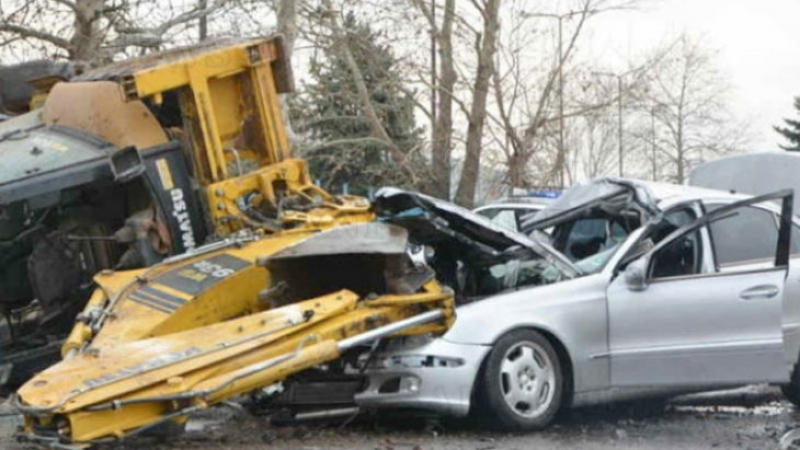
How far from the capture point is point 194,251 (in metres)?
6.99

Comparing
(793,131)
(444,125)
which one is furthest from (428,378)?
(793,131)

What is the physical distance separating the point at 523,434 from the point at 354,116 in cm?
1788

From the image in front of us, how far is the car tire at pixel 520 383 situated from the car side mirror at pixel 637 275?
0.78 meters

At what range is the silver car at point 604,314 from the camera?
6906 mm

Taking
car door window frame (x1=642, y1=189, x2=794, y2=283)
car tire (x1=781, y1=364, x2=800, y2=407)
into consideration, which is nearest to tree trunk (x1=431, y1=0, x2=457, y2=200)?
car tire (x1=781, y1=364, x2=800, y2=407)

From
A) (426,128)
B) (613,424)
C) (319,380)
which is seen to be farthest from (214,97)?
(426,128)

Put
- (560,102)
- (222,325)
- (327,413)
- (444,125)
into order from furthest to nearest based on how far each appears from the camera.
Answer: (560,102)
(444,125)
(327,413)
(222,325)

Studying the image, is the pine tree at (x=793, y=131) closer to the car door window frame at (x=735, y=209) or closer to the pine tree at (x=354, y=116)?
the pine tree at (x=354, y=116)

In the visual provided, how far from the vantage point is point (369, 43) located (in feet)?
74.8

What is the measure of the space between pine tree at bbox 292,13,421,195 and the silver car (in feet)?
46.9

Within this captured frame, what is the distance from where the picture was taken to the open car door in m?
7.50

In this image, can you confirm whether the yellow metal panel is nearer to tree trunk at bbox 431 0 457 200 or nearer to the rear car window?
the rear car window

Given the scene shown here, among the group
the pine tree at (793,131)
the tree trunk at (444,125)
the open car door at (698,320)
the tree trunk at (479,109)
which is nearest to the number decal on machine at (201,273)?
the open car door at (698,320)

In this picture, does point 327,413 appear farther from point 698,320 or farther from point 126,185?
point 698,320
